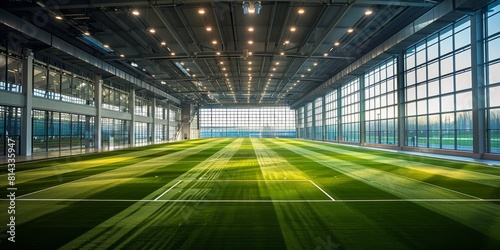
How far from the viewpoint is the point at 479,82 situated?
19.1 metres

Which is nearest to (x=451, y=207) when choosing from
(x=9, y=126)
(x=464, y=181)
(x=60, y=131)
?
(x=464, y=181)

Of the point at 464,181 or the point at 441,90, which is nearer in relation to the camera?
the point at 464,181

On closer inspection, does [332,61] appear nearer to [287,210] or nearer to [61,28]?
[61,28]

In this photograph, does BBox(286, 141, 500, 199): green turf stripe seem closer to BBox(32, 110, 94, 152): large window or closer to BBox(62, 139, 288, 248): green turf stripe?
BBox(62, 139, 288, 248): green turf stripe

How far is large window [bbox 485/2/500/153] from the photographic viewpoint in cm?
1802

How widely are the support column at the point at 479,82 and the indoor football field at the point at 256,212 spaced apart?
8.19 metres

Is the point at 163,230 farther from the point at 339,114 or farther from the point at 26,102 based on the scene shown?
the point at 339,114

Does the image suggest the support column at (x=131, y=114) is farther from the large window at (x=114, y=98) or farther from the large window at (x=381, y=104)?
the large window at (x=381, y=104)

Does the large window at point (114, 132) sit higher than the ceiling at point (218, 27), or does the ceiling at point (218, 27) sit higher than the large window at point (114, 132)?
the ceiling at point (218, 27)

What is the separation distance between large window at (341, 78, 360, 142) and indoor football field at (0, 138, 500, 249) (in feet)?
96.1

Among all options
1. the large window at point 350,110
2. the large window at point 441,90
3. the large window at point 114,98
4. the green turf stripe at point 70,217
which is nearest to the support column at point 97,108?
the large window at point 114,98

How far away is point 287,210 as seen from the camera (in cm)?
767

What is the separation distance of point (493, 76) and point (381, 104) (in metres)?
15.4

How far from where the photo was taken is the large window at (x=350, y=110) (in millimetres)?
41156
